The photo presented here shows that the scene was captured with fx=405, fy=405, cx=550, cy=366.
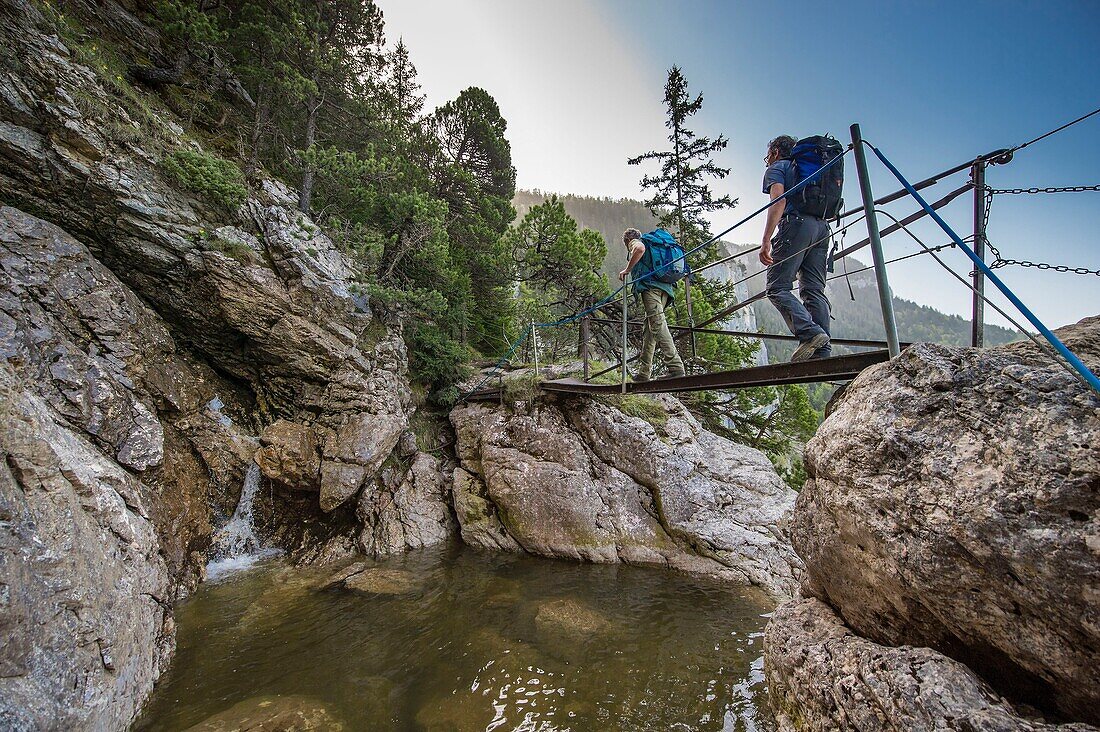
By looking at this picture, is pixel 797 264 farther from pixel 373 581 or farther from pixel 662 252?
pixel 373 581

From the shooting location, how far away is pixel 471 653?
16.2ft

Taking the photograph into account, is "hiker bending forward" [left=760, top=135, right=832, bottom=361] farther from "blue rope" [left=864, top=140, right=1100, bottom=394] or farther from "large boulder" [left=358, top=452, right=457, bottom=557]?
"large boulder" [left=358, top=452, right=457, bottom=557]

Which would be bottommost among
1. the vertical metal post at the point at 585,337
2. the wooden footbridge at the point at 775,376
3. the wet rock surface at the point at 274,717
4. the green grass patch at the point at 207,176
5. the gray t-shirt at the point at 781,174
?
the wet rock surface at the point at 274,717

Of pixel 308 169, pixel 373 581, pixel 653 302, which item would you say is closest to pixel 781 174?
pixel 653 302

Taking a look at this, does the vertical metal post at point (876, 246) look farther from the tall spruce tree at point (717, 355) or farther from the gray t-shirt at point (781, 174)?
the tall spruce tree at point (717, 355)

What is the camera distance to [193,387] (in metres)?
7.82

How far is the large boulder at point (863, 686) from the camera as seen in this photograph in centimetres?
191

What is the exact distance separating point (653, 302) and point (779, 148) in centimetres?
221

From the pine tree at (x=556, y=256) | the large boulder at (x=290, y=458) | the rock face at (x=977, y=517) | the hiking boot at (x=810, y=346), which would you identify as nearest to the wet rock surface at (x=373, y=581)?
the large boulder at (x=290, y=458)

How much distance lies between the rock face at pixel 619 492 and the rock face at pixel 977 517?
5.11 metres

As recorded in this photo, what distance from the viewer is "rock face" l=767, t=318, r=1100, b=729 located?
5.72 feet

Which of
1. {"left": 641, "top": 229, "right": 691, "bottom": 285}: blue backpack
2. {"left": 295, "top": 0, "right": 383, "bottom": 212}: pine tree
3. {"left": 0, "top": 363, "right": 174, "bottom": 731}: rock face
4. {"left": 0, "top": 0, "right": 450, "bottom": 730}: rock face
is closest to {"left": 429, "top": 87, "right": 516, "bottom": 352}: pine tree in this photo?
{"left": 295, "top": 0, "right": 383, "bottom": 212}: pine tree

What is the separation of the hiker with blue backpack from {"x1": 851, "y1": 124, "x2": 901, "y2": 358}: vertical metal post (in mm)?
787

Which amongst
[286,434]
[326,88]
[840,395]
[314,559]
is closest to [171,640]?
[314,559]
